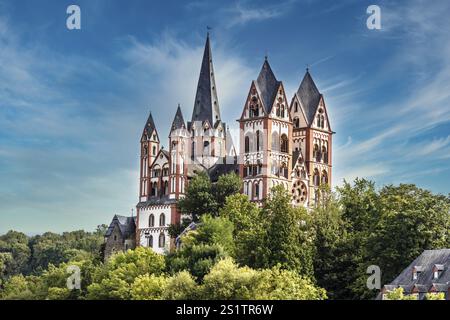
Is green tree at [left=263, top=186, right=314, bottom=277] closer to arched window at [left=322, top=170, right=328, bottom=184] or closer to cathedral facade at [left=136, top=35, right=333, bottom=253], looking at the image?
cathedral facade at [left=136, top=35, right=333, bottom=253]

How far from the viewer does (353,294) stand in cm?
6562

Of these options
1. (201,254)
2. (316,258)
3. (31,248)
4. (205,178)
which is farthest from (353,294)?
(31,248)

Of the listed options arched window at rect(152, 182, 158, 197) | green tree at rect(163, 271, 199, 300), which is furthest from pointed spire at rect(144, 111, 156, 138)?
green tree at rect(163, 271, 199, 300)

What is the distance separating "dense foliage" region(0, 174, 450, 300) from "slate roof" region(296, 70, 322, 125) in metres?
19.9

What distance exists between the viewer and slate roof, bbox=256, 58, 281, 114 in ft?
315

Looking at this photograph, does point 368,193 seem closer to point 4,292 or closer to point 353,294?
point 353,294

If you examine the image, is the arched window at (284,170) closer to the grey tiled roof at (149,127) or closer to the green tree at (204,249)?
the grey tiled roof at (149,127)

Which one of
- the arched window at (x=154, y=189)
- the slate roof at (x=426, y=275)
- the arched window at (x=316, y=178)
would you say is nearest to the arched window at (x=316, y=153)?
the arched window at (x=316, y=178)

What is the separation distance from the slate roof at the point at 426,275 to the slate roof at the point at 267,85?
1529 inches

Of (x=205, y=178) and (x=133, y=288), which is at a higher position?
(x=205, y=178)

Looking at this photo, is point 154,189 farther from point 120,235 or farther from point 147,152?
point 120,235
